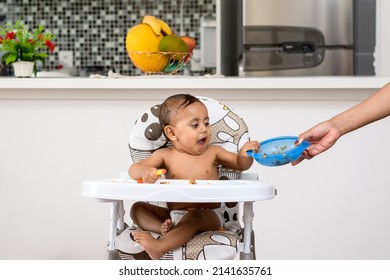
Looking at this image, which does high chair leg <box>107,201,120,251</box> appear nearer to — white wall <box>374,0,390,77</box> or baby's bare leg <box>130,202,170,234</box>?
baby's bare leg <box>130,202,170,234</box>

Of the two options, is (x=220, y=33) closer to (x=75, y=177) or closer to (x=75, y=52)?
(x=75, y=52)

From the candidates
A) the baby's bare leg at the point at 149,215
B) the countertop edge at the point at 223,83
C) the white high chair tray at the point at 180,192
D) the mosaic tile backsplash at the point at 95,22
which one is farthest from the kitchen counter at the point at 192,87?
the mosaic tile backsplash at the point at 95,22

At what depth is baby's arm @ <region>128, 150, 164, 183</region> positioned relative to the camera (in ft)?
6.69

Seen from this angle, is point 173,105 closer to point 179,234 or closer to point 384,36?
point 179,234

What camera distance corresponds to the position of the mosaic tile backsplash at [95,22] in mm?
5246

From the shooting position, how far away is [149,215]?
2.26 meters

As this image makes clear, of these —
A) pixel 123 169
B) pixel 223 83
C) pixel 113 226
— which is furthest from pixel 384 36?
pixel 113 226

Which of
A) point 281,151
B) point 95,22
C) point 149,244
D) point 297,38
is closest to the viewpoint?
point 281,151

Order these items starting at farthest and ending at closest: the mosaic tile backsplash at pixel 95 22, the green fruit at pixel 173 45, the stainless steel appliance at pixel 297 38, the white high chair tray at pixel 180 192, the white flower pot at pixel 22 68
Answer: the mosaic tile backsplash at pixel 95 22, the stainless steel appliance at pixel 297 38, the white flower pot at pixel 22 68, the green fruit at pixel 173 45, the white high chair tray at pixel 180 192

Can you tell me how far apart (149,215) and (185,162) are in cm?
18

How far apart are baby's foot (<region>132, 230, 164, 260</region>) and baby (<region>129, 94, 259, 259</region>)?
0.02 m

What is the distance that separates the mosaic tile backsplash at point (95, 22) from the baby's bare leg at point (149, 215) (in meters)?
3.02

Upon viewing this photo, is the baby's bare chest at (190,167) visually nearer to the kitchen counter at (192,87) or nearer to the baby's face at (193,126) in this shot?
the baby's face at (193,126)

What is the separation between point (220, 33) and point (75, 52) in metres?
1.24
